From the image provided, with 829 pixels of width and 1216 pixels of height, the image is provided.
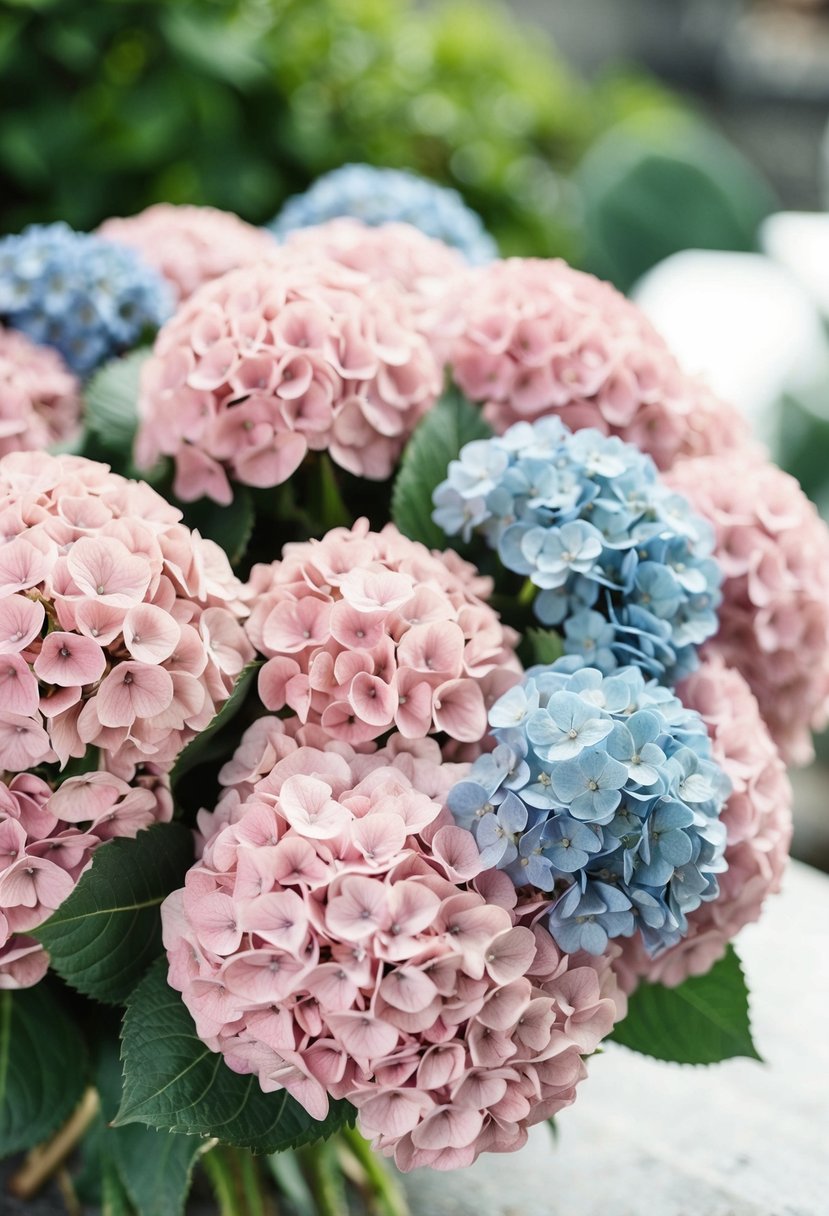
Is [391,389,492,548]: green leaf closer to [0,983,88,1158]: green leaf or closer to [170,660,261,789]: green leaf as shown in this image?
[170,660,261,789]: green leaf

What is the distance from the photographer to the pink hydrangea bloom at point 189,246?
87cm

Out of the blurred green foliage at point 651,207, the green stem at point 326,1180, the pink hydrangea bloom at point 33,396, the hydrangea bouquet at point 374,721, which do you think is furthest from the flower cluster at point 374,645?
the blurred green foliage at point 651,207

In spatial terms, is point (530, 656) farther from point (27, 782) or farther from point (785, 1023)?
point (785, 1023)

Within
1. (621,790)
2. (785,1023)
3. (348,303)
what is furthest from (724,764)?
(785,1023)

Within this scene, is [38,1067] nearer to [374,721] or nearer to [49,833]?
[49,833]

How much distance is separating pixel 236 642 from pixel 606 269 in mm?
1797

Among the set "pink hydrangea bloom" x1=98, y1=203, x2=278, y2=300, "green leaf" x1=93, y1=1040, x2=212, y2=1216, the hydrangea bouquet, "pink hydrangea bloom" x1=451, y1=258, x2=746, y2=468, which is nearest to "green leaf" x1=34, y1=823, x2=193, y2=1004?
the hydrangea bouquet

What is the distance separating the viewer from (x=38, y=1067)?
2.10ft

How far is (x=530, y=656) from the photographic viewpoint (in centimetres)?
63

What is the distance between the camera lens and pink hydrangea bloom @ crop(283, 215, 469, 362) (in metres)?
0.72

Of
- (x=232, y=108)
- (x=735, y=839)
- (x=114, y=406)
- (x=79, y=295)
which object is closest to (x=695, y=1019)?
(x=735, y=839)

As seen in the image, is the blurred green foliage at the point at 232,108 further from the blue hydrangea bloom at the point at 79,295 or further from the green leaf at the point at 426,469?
the green leaf at the point at 426,469

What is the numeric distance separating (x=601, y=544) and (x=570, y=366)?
0.47ft

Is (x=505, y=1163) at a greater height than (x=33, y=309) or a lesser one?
lesser
